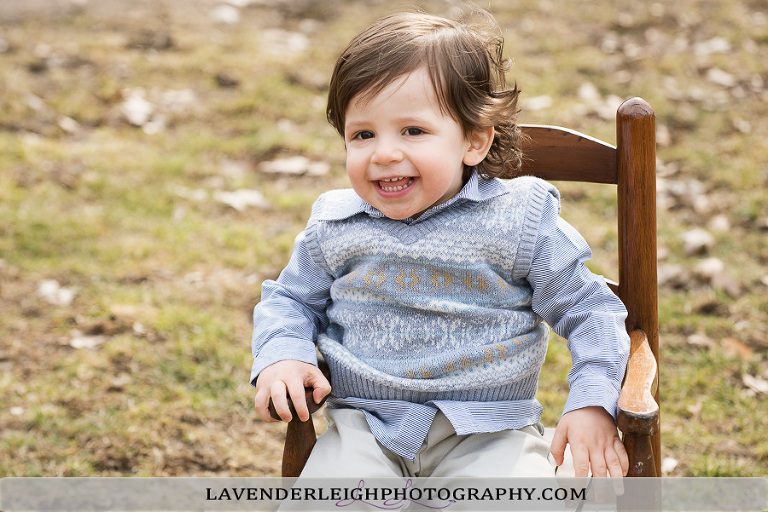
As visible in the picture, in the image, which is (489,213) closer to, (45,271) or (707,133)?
(45,271)

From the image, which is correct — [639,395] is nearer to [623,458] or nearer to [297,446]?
[623,458]

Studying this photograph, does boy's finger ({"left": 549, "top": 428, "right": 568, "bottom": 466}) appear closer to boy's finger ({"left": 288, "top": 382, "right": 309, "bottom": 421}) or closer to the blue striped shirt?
the blue striped shirt

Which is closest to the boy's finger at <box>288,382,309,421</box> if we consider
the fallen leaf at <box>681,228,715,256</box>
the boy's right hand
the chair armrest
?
the boy's right hand

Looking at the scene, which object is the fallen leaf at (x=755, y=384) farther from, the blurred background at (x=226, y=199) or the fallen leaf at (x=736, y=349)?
the fallen leaf at (x=736, y=349)

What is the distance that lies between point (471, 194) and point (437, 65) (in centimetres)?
29

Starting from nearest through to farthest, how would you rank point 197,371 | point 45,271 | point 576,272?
1. point 576,272
2. point 197,371
3. point 45,271

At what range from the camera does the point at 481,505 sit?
1.69m

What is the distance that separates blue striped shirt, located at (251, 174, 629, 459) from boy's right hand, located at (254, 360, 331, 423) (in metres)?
0.02

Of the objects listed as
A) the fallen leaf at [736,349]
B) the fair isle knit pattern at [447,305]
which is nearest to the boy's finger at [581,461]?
the fair isle knit pattern at [447,305]

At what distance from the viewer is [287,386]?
1.79 m

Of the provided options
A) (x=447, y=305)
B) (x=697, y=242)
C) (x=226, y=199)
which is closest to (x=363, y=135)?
(x=447, y=305)

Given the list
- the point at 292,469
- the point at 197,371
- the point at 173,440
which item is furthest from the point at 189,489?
the point at 292,469

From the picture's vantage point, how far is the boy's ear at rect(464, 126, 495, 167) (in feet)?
6.14

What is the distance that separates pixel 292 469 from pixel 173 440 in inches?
43.9
